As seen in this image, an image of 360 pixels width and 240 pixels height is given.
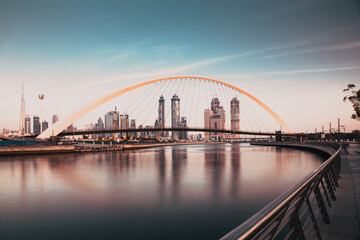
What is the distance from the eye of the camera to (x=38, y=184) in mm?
18500

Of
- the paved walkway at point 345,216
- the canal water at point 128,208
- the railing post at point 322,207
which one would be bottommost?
the canal water at point 128,208

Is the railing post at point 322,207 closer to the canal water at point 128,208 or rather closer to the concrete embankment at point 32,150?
the canal water at point 128,208

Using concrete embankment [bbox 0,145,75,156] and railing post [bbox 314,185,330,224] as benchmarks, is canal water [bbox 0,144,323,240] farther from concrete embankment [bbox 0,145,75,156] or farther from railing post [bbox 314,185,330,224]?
concrete embankment [bbox 0,145,75,156]

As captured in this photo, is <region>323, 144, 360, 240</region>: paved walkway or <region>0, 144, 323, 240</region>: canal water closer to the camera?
<region>323, 144, 360, 240</region>: paved walkway

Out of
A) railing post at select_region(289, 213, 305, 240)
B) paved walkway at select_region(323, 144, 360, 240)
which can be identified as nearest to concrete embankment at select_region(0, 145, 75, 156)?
paved walkway at select_region(323, 144, 360, 240)

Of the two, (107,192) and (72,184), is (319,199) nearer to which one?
(107,192)

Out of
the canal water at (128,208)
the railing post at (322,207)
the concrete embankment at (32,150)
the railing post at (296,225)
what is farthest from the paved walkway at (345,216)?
the concrete embankment at (32,150)

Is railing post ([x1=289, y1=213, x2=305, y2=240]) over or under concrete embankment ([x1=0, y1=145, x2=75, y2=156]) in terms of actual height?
over

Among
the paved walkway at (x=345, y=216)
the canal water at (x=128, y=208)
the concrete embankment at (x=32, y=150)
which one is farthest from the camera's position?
the concrete embankment at (x=32, y=150)

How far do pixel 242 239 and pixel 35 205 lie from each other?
1306cm

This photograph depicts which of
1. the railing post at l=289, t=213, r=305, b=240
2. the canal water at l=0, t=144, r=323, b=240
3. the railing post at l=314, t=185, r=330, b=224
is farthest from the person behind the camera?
the canal water at l=0, t=144, r=323, b=240

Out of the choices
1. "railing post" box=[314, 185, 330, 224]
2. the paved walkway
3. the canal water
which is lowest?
the canal water

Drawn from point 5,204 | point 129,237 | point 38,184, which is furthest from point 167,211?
point 38,184

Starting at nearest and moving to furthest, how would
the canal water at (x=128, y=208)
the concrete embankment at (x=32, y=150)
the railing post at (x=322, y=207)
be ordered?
the railing post at (x=322, y=207) < the canal water at (x=128, y=208) < the concrete embankment at (x=32, y=150)
